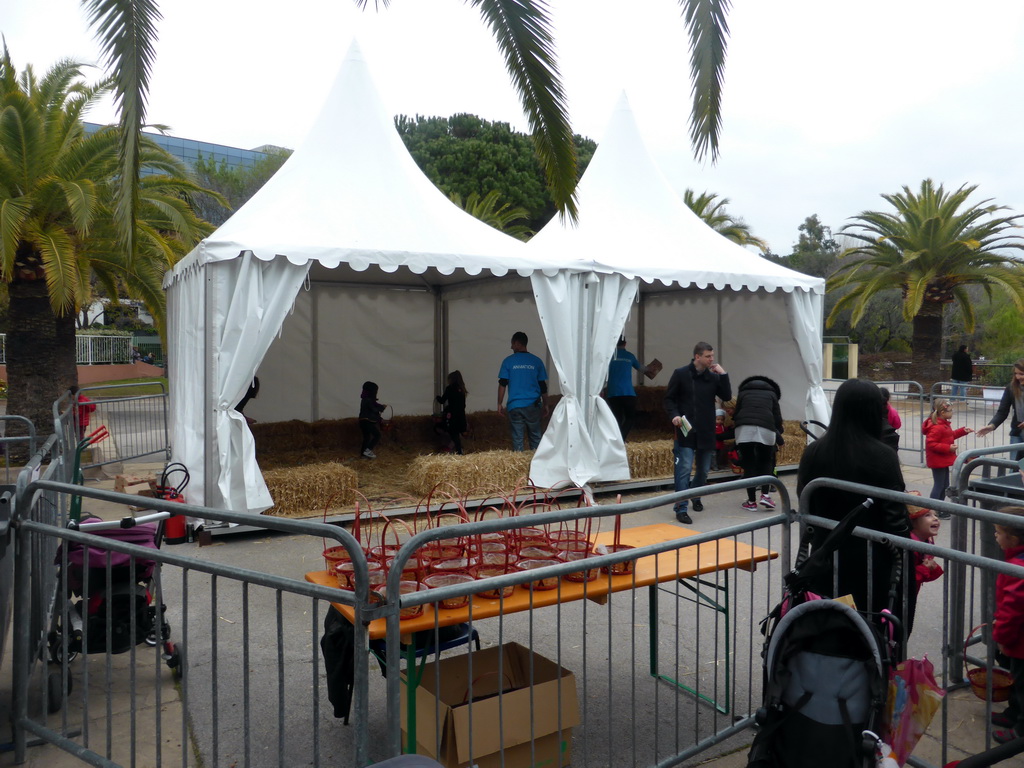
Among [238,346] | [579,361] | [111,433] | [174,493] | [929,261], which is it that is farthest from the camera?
[929,261]

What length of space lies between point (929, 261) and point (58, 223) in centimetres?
1841

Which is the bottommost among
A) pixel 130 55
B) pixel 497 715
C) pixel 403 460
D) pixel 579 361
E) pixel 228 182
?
pixel 403 460

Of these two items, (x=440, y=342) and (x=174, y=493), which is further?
(x=440, y=342)

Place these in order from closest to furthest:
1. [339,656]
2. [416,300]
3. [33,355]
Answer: [339,656]
[33,355]
[416,300]

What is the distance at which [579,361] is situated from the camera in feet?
29.7

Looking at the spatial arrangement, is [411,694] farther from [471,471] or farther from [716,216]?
[716,216]

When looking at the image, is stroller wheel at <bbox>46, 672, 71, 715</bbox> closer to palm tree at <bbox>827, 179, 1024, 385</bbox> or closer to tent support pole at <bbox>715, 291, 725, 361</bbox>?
tent support pole at <bbox>715, 291, 725, 361</bbox>

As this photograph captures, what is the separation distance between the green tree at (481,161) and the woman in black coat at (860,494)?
29066 mm

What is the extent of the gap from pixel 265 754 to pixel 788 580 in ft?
7.68

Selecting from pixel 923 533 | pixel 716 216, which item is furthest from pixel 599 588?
pixel 716 216

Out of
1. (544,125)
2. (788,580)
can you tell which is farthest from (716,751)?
(544,125)

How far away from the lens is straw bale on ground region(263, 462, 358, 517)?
25.9ft

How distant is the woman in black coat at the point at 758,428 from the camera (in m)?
Result: 8.27

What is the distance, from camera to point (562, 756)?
11.2 feet
